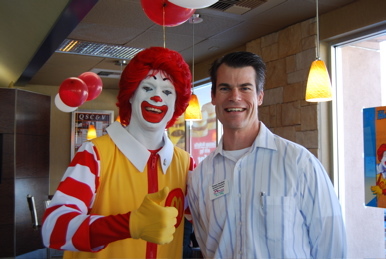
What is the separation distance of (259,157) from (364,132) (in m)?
2.30

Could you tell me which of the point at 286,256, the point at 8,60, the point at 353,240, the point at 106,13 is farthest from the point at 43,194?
the point at 286,256

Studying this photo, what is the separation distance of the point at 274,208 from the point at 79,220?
2.42ft

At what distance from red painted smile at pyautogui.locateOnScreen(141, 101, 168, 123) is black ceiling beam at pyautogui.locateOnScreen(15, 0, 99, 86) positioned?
2.16 meters

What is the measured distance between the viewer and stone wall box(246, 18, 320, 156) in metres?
4.11

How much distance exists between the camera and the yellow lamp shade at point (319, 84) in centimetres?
304

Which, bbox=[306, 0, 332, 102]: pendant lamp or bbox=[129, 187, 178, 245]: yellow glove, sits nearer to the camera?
bbox=[129, 187, 178, 245]: yellow glove

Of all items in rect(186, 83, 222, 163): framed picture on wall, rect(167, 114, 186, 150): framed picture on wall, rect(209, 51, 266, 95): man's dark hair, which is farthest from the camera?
rect(167, 114, 186, 150): framed picture on wall

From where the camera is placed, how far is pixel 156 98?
5.81 feet

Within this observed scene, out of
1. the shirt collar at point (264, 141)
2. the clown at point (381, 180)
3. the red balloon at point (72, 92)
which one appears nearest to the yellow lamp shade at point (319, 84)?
the clown at point (381, 180)

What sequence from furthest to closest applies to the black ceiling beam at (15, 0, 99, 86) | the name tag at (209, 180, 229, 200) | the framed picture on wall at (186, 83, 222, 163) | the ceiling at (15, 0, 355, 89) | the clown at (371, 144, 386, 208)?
the framed picture on wall at (186, 83, 222, 163), the ceiling at (15, 0, 355, 89), the black ceiling beam at (15, 0, 99, 86), the clown at (371, 144, 386, 208), the name tag at (209, 180, 229, 200)

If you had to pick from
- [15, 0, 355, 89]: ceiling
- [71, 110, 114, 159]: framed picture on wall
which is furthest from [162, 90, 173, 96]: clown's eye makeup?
[71, 110, 114, 159]: framed picture on wall

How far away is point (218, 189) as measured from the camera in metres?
1.67

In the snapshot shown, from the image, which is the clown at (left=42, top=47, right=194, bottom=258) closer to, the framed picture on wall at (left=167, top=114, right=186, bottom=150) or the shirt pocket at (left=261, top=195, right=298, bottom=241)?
the shirt pocket at (left=261, top=195, right=298, bottom=241)

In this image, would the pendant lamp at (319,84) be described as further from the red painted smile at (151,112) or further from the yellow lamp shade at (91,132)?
the yellow lamp shade at (91,132)
